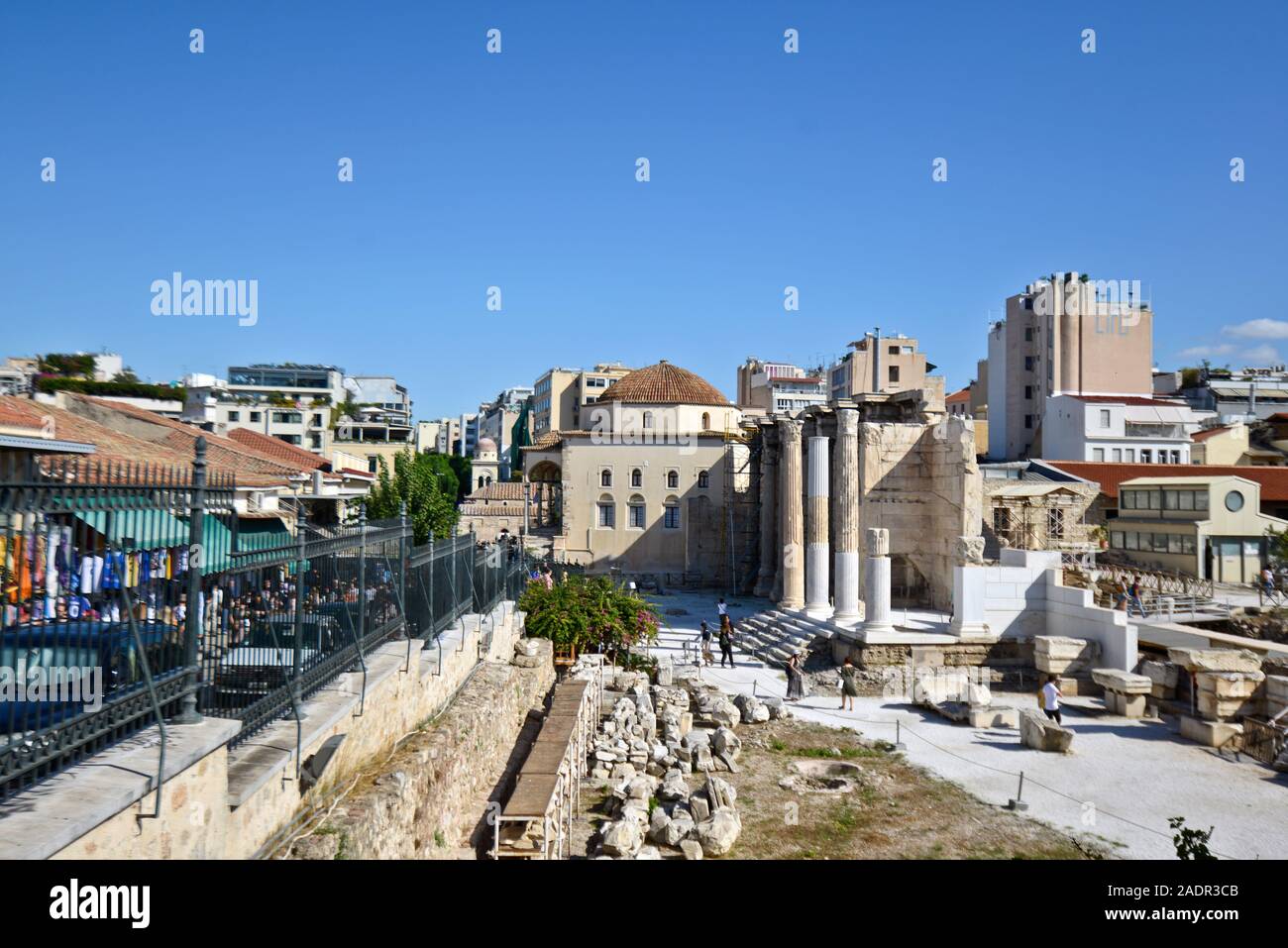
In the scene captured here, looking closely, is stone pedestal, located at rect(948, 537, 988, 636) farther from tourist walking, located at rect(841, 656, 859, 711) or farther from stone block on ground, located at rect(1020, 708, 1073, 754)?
stone block on ground, located at rect(1020, 708, 1073, 754)

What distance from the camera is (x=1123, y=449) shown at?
44188 mm

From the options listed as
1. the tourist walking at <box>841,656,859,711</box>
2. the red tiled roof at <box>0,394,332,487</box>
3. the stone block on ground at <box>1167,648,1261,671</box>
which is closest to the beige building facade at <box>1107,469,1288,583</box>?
the stone block on ground at <box>1167,648,1261,671</box>

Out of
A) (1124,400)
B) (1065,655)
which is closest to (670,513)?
(1065,655)

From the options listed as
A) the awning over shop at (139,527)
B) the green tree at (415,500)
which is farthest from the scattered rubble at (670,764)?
the green tree at (415,500)

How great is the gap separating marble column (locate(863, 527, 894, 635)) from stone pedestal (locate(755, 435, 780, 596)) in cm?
1194

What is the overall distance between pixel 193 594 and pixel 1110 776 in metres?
13.3

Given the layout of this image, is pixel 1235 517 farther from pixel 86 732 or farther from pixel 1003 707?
pixel 86 732

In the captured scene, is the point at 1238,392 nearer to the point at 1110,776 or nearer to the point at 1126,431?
the point at 1126,431

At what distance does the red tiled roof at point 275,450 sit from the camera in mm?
29359

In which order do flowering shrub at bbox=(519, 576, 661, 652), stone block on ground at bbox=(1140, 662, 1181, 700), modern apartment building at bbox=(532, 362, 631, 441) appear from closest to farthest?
stone block on ground at bbox=(1140, 662, 1181, 700)
flowering shrub at bbox=(519, 576, 661, 652)
modern apartment building at bbox=(532, 362, 631, 441)

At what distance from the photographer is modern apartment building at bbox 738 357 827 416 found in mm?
64125

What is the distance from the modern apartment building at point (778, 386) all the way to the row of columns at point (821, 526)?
30.5m
